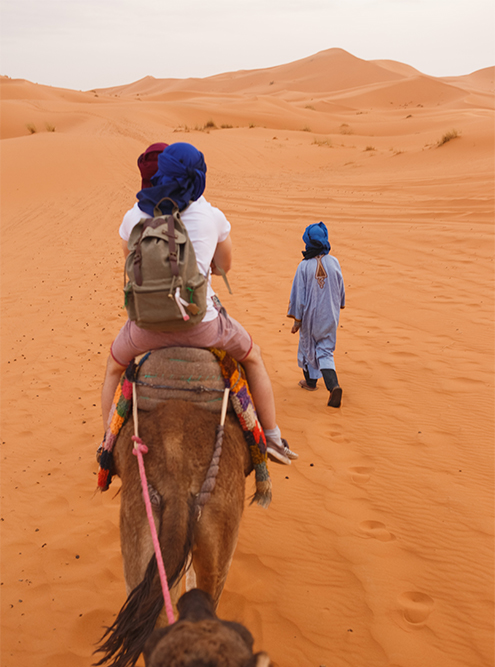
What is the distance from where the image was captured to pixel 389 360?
668 cm

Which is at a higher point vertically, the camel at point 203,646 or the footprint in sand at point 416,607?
the camel at point 203,646

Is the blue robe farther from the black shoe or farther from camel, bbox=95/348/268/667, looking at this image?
camel, bbox=95/348/268/667

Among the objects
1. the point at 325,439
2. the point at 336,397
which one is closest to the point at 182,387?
the point at 325,439

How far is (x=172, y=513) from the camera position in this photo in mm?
2059

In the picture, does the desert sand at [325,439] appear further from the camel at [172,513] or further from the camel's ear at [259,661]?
the camel's ear at [259,661]

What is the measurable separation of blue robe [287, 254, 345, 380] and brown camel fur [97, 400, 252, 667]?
3.45 meters

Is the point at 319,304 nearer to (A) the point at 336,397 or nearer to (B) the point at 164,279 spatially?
(A) the point at 336,397

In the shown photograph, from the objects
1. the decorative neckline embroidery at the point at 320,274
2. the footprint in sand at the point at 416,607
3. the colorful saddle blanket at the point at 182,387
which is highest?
the colorful saddle blanket at the point at 182,387

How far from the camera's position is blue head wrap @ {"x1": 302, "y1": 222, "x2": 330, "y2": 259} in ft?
18.5

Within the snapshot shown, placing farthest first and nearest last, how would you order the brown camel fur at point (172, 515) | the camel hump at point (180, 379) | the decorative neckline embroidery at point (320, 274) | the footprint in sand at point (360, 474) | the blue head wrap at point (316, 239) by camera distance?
the decorative neckline embroidery at point (320, 274), the blue head wrap at point (316, 239), the footprint in sand at point (360, 474), the camel hump at point (180, 379), the brown camel fur at point (172, 515)

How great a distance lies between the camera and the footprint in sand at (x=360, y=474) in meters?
4.48

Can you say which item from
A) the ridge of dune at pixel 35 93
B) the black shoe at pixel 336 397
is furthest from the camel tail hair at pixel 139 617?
the ridge of dune at pixel 35 93

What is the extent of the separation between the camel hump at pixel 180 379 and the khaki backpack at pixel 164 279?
0.75 feet

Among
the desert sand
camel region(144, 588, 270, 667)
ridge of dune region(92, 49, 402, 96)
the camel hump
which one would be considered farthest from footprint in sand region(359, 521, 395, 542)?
ridge of dune region(92, 49, 402, 96)
